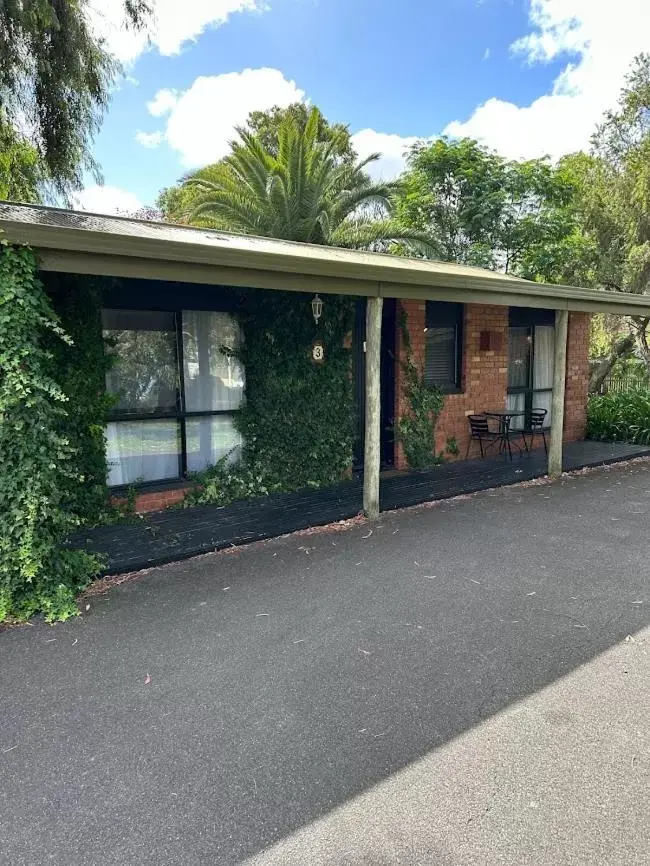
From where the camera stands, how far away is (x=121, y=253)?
3768 mm

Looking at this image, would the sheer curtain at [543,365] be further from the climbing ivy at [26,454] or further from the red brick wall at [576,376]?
the climbing ivy at [26,454]

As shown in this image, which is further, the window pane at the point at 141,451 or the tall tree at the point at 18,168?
the tall tree at the point at 18,168

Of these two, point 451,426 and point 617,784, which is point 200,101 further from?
point 617,784

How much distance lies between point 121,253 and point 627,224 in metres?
14.4

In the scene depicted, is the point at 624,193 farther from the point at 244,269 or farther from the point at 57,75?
the point at 244,269

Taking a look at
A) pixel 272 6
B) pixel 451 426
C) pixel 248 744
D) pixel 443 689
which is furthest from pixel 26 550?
pixel 272 6

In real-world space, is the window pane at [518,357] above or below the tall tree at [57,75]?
below

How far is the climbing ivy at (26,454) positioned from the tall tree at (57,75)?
5422 mm

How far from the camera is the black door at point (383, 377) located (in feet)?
24.9

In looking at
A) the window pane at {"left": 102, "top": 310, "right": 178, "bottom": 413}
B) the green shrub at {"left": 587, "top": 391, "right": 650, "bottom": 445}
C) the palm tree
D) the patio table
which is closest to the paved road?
the window pane at {"left": 102, "top": 310, "right": 178, "bottom": 413}

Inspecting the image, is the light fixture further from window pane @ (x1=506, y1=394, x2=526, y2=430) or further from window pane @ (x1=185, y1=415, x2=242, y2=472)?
window pane @ (x1=506, y1=394, x2=526, y2=430)

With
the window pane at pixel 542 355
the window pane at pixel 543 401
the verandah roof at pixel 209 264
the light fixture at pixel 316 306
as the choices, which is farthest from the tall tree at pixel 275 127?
the light fixture at pixel 316 306

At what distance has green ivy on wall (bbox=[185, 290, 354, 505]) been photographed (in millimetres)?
6430

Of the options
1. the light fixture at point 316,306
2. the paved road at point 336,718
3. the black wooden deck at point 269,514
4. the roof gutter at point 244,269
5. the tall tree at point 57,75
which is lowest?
the paved road at point 336,718
